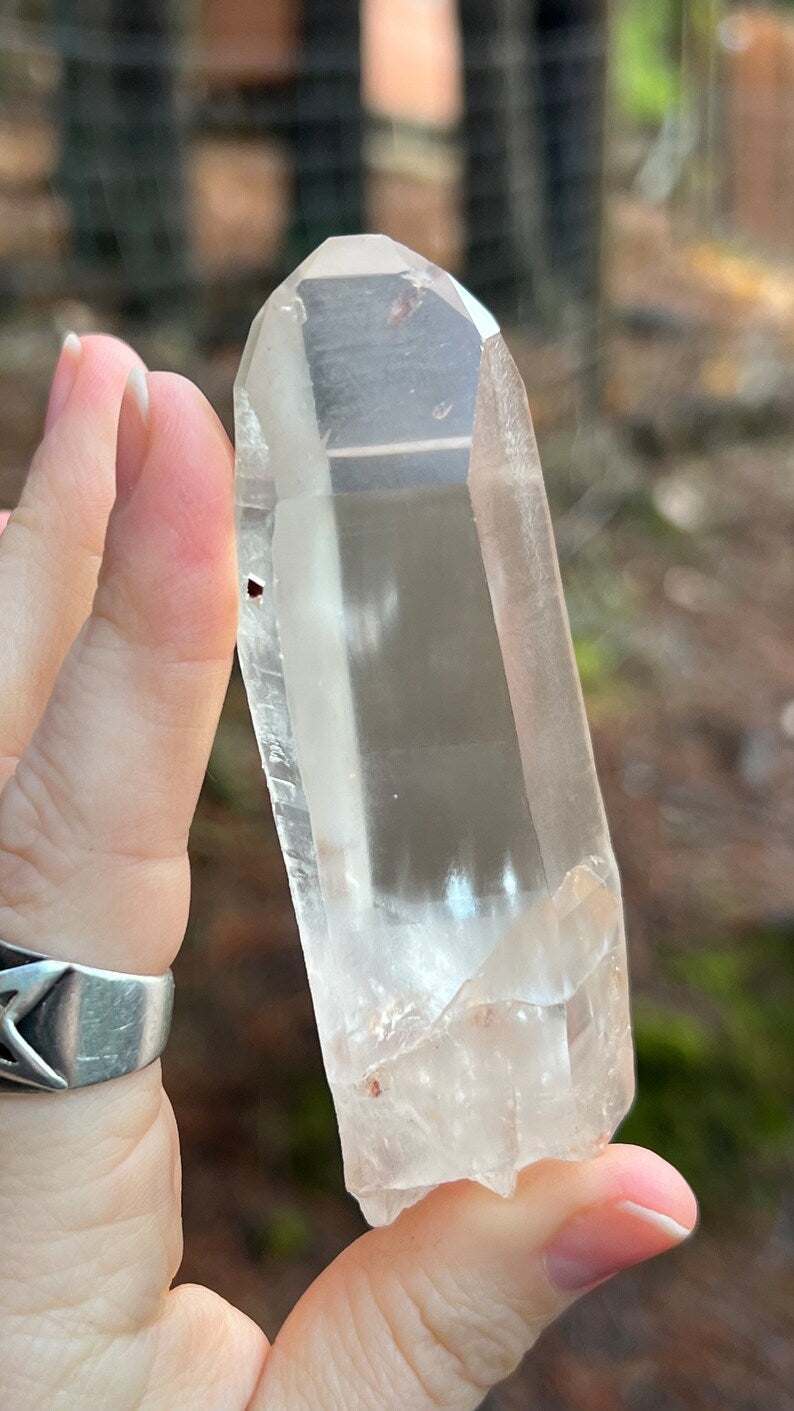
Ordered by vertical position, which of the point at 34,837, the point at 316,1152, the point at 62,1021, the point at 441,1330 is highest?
the point at 34,837

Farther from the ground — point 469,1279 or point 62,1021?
point 62,1021

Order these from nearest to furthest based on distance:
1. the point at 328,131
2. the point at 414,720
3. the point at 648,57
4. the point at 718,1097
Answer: the point at 414,720 < the point at 718,1097 < the point at 328,131 < the point at 648,57

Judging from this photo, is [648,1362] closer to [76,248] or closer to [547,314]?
[547,314]

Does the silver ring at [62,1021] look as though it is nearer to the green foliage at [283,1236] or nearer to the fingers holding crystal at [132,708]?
the fingers holding crystal at [132,708]

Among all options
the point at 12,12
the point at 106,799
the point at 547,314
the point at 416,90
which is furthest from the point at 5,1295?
the point at 416,90

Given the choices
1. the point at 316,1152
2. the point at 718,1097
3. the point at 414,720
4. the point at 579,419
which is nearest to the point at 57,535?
the point at 414,720

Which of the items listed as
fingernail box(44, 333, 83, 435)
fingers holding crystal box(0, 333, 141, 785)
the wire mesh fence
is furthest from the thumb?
the wire mesh fence

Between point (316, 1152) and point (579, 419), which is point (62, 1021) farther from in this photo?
point (579, 419)
